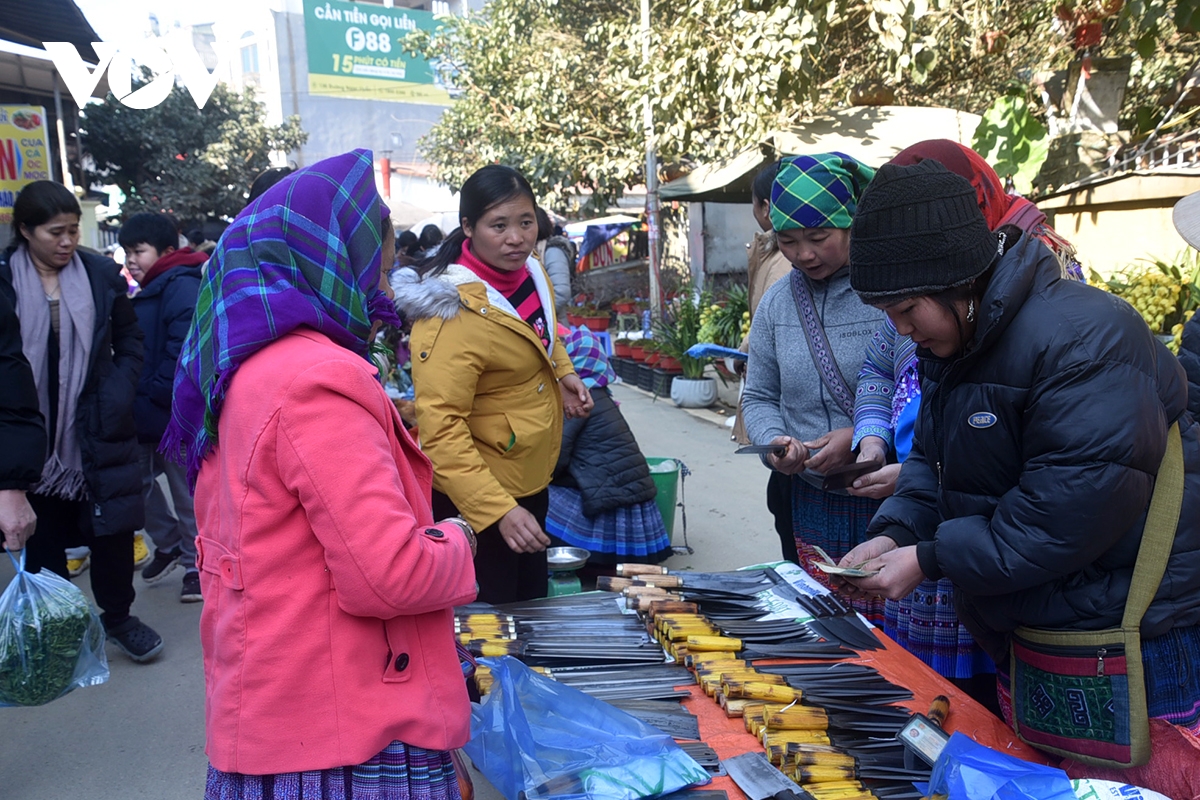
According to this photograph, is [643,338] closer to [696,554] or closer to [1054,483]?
[696,554]

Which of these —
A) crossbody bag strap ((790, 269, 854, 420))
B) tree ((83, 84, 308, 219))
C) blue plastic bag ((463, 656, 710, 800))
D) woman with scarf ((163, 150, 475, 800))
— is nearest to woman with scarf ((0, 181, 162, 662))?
blue plastic bag ((463, 656, 710, 800))

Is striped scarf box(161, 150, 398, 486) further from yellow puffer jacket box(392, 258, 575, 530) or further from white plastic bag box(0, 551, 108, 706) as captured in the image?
white plastic bag box(0, 551, 108, 706)

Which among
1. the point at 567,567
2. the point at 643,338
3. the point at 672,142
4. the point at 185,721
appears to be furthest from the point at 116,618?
the point at 643,338

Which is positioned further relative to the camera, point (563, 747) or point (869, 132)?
point (869, 132)

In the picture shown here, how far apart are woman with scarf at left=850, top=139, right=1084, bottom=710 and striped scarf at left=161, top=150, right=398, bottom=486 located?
146 cm

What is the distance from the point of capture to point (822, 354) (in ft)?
9.07

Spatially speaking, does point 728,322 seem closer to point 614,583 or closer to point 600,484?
point 600,484

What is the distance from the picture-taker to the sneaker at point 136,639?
159 inches

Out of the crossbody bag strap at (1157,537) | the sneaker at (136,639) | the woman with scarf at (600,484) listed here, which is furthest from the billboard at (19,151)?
the crossbody bag strap at (1157,537)

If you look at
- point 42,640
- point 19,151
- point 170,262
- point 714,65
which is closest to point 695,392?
point 714,65

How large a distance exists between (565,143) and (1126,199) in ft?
24.3

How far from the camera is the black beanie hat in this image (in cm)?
142

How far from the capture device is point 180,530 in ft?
16.4

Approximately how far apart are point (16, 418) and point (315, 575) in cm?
187
